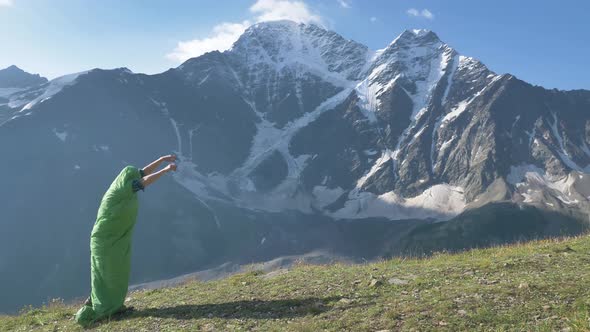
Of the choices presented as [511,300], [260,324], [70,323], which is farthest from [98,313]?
[511,300]

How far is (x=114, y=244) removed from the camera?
13836 millimetres

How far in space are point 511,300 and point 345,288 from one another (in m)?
4.35

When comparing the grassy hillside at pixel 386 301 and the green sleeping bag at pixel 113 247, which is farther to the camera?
the green sleeping bag at pixel 113 247

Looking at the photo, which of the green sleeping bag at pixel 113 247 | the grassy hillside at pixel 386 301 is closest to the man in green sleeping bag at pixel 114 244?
the green sleeping bag at pixel 113 247

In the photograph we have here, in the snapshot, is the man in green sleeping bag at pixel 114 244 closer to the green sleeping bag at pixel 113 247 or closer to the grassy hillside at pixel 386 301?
the green sleeping bag at pixel 113 247

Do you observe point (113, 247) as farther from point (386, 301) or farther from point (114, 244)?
point (386, 301)

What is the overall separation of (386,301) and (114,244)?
7370 mm

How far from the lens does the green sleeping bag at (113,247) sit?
1360cm

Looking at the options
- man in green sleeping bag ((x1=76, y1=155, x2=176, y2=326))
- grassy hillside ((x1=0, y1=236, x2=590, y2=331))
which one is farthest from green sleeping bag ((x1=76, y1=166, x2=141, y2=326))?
grassy hillside ((x1=0, y1=236, x2=590, y2=331))

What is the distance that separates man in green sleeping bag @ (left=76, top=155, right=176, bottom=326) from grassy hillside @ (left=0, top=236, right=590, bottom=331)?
0.62m

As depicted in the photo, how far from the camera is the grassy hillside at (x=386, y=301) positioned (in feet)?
31.1

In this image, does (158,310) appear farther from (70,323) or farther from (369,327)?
(369,327)

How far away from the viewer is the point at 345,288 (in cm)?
1329

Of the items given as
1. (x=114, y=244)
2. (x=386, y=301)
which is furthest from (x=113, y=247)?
(x=386, y=301)
